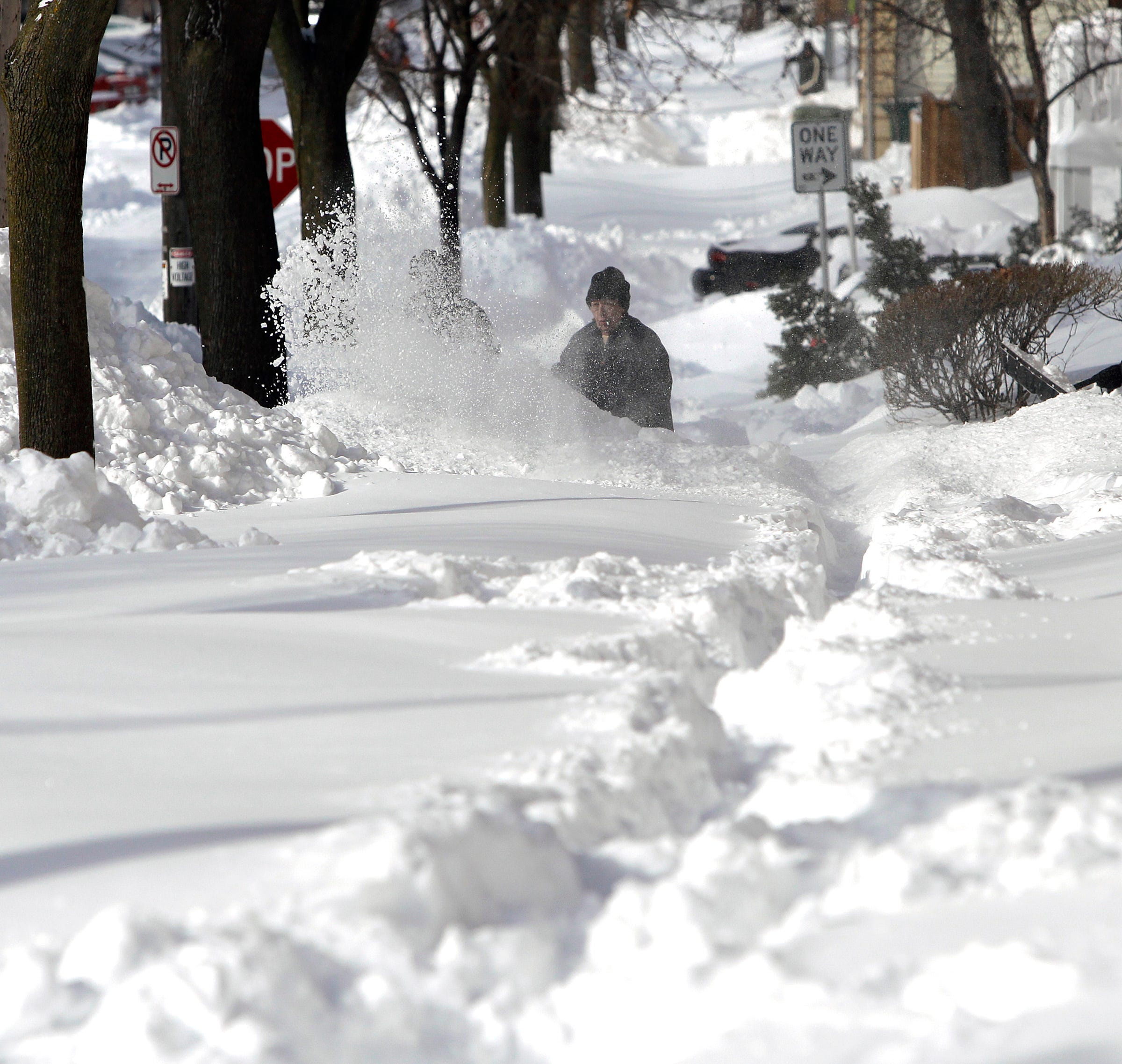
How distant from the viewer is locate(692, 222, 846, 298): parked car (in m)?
17.5

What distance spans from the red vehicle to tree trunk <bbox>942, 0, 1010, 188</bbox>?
70.2 ft

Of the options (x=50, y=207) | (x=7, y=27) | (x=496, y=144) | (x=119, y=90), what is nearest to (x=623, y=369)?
(x=50, y=207)

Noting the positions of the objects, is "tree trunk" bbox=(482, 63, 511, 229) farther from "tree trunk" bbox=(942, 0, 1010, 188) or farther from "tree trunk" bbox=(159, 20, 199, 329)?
"tree trunk" bbox=(159, 20, 199, 329)

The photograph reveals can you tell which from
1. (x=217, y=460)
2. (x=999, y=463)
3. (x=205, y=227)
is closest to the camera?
(x=217, y=460)

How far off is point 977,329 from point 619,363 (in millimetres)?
2531

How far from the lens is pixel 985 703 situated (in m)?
3.22

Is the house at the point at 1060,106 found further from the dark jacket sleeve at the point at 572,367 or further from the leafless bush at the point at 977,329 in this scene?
the dark jacket sleeve at the point at 572,367

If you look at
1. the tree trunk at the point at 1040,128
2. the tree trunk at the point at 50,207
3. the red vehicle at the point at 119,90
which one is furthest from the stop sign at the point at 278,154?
the red vehicle at the point at 119,90

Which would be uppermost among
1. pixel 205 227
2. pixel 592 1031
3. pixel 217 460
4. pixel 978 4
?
pixel 978 4

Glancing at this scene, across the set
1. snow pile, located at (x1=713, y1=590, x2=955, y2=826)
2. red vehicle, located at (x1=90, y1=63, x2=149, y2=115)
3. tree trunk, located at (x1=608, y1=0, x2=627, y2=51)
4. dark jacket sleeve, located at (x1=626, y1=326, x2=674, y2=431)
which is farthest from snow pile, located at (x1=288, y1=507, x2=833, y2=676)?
red vehicle, located at (x1=90, y1=63, x2=149, y2=115)

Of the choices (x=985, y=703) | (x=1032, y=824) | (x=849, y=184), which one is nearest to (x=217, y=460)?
(x=985, y=703)

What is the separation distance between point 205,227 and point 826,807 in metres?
6.72

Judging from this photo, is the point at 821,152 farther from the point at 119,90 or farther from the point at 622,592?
the point at 119,90

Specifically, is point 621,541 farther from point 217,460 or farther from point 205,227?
point 205,227
